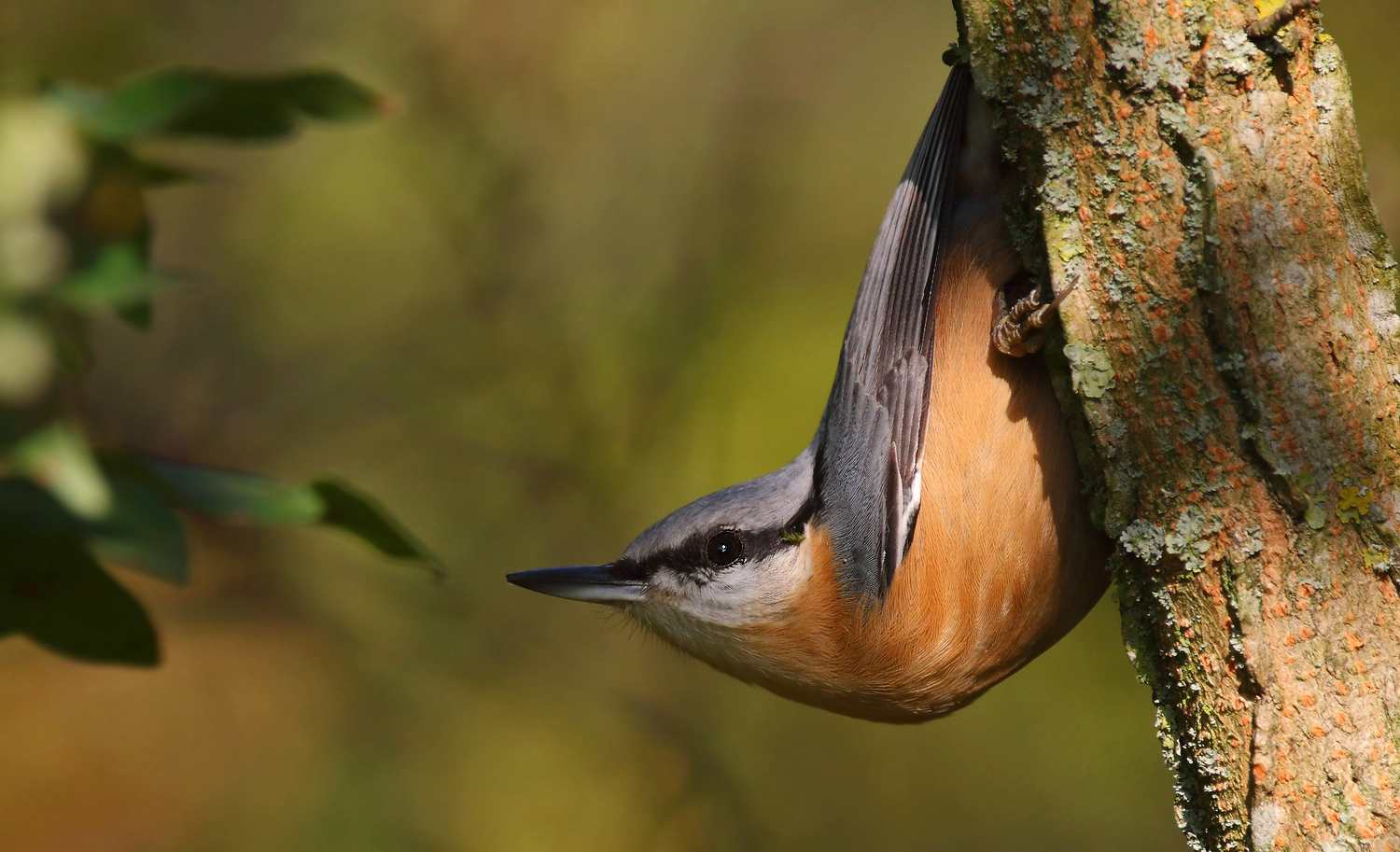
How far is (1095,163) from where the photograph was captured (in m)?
1.65

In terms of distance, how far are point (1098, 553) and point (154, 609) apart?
131 inches

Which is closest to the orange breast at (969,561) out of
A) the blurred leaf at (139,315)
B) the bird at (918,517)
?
the bird at (918,517)

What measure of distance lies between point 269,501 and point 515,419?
12.6ft

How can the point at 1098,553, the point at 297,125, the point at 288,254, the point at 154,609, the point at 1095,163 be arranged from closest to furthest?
the point at 297,125
the point at 1095,163
the point at 1098,553
the point at 154,609
the point at 288,254

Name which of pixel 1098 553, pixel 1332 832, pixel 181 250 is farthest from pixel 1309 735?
pixel 181 250

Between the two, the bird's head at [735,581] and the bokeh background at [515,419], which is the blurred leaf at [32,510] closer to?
the bird's head at [735,581]

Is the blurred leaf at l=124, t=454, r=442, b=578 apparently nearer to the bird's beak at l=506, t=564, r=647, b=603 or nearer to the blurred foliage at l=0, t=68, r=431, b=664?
the blurred foliage at l=0, t=68, r=431, b=664

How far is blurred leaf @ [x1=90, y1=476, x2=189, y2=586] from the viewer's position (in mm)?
517

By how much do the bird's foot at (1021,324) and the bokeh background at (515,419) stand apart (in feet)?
6.09

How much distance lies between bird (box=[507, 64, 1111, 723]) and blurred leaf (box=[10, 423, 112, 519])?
1.68 meters

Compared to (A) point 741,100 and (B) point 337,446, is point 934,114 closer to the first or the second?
(A) point 741,100

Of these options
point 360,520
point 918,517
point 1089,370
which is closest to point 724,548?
point 918,517

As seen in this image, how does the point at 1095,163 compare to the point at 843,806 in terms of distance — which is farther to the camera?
the point at 843,806

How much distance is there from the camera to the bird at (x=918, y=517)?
2051mm
